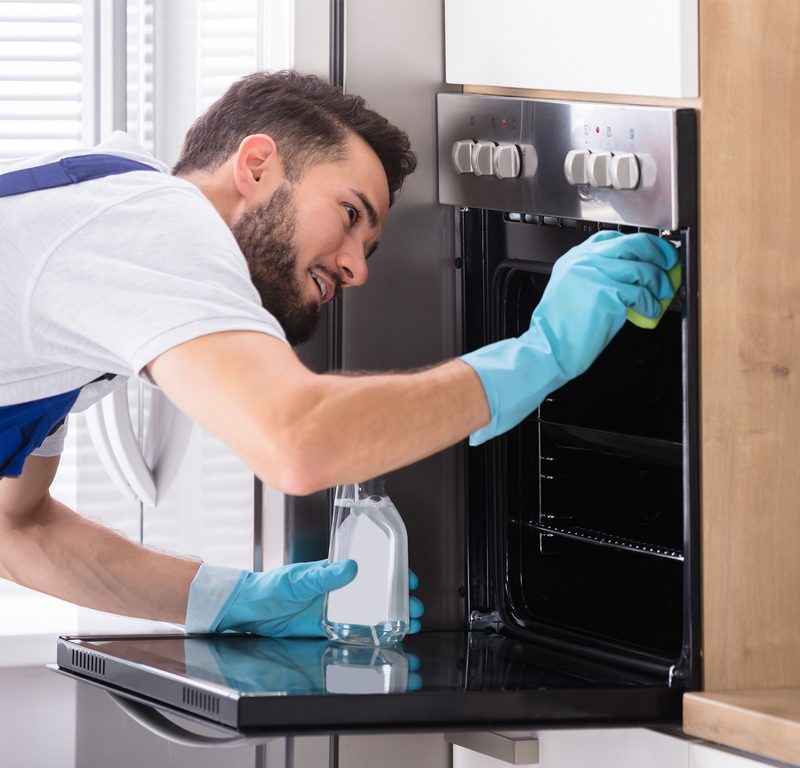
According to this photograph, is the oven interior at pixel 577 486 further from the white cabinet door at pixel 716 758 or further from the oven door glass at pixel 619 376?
the white cabinet door at pixel 716 758

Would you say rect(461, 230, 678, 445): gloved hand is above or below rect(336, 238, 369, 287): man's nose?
below

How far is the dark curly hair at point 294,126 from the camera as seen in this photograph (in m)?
1.69

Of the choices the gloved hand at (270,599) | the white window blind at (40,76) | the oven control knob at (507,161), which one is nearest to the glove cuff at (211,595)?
the gloved hand at (270,599)

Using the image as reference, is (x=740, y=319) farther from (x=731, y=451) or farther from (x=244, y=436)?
(x=244, y=436)

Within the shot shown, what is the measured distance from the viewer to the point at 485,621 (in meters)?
1.84

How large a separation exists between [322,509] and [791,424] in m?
0.65

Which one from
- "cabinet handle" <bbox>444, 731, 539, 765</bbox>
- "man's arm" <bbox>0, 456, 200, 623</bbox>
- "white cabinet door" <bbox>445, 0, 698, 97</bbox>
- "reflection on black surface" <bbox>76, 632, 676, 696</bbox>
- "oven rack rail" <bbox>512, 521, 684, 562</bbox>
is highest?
"white cabinet door" <bbox>445, 0, 698, 97</bbox>

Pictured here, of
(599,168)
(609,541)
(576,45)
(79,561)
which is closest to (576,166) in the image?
(599,168)

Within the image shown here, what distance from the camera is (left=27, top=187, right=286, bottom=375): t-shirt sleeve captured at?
48.0 inches

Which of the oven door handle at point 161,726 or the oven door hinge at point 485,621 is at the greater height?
the oven door hinge at point 485,621

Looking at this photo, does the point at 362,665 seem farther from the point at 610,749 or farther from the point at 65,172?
the point at 65,172

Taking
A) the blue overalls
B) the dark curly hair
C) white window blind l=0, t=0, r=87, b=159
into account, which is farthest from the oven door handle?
white window blind l=0, t=0, r=87, b=159

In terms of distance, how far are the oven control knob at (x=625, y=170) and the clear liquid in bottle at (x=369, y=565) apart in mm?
543

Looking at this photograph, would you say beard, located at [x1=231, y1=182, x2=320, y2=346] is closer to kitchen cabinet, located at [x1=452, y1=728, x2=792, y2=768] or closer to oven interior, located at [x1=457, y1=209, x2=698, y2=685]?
oven interior, located at [x1=457, y1=209, x2=698, y2=685]
